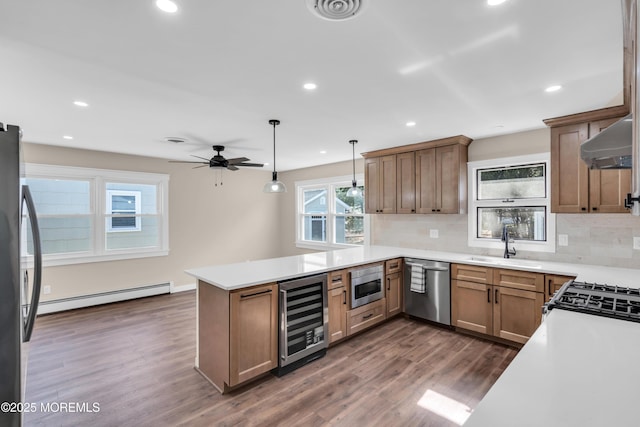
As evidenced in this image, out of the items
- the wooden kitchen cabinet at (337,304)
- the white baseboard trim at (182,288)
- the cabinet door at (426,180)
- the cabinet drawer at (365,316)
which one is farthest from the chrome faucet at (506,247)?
the white baseboard trim at (182,288)

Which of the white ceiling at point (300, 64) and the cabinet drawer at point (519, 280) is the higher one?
the white ceiling at point (300, 64)

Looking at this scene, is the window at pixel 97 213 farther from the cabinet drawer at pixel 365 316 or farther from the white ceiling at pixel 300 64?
the cabinet drawer at pixel 365 316

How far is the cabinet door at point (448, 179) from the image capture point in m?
4.07

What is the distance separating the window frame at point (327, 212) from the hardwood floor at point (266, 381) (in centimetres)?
246

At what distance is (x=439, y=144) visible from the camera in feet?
13.8

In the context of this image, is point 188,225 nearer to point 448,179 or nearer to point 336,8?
point 448,179

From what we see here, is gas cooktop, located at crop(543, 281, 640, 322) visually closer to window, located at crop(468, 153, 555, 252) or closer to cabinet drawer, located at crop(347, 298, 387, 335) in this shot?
window, located at crop(468, 153, 555, 252)

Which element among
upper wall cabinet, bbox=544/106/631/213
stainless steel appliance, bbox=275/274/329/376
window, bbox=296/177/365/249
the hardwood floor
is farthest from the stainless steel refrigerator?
window, bbox=296/177/365/249

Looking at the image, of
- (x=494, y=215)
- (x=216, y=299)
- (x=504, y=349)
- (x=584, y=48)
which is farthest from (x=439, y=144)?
(x=216, y=299)

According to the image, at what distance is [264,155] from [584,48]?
4.34m

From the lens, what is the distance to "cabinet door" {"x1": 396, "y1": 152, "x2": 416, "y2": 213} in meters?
4.49

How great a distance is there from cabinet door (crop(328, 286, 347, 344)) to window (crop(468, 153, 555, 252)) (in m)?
2.09

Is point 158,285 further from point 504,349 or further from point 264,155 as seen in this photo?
point 504,349

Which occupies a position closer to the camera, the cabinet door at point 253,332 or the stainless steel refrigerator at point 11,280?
the stainless steel refrigerator at point 11,280
